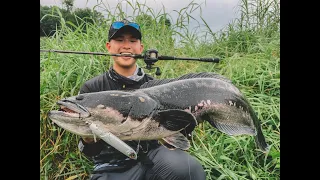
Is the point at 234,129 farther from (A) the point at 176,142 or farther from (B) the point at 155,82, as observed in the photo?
(B) the point at 155,82

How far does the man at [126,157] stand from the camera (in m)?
2.40

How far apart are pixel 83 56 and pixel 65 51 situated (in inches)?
4.2

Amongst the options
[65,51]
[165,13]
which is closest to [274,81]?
[165,13]

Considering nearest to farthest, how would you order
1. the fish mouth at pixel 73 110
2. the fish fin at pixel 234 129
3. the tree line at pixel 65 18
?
the fish mouth at pixel 73 110 → the fish fin at pixel 234 129 → the tree line at pixel 65 18

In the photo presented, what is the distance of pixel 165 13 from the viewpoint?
8.94ft

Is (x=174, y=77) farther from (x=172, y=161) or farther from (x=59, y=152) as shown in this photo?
(x=59, y=152)

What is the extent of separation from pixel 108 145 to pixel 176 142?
36 cm

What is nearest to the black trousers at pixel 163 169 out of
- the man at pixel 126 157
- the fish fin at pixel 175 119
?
the man at pixel 126 157

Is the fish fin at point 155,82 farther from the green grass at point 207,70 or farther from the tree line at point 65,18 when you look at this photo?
the tree line at point 65,18

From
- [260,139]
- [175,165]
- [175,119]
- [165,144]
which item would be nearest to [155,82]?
[175,119]

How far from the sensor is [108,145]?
94.6 inches

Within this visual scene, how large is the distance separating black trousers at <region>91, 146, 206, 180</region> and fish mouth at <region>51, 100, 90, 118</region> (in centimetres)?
35

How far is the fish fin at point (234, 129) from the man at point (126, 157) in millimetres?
224

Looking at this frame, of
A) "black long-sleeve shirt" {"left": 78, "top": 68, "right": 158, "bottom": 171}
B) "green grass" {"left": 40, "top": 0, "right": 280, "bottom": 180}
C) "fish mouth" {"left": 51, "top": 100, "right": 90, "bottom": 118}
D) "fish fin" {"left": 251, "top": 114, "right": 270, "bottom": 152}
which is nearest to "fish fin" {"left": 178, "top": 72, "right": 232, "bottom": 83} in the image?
"green grass" {"left": 40, "top": 0, "right": 280, "bottom": 180}
